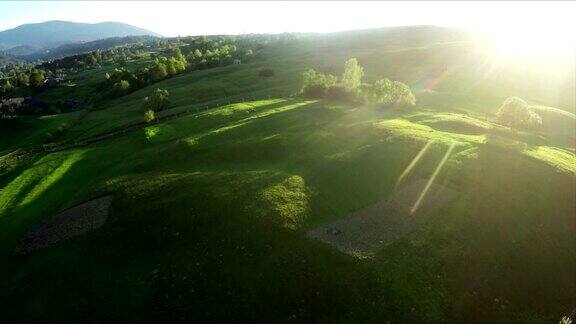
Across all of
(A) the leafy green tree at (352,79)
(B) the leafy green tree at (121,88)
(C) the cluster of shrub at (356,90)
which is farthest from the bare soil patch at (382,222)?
(B) the leafy green tree at (121,88)

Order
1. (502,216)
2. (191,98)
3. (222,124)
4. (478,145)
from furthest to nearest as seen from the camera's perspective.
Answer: (191,98) < (222,124) < (478,145) < (502,216)

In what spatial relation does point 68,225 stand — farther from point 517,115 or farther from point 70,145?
point 517,115

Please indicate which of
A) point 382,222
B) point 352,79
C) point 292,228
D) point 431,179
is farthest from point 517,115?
point 292,228

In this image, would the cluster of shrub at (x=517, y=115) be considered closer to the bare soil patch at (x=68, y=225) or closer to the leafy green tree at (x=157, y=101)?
the bare soil patch at (x=68, y=225)

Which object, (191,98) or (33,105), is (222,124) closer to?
(191,98)

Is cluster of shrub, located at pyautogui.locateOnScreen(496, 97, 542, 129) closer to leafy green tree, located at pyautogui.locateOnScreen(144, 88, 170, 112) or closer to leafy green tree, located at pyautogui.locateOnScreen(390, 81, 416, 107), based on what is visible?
leafy green tree, located at pyautogui.locateOnScreen(390, 81, 416, 107)

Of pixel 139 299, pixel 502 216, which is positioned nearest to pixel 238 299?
pixel 139 299
